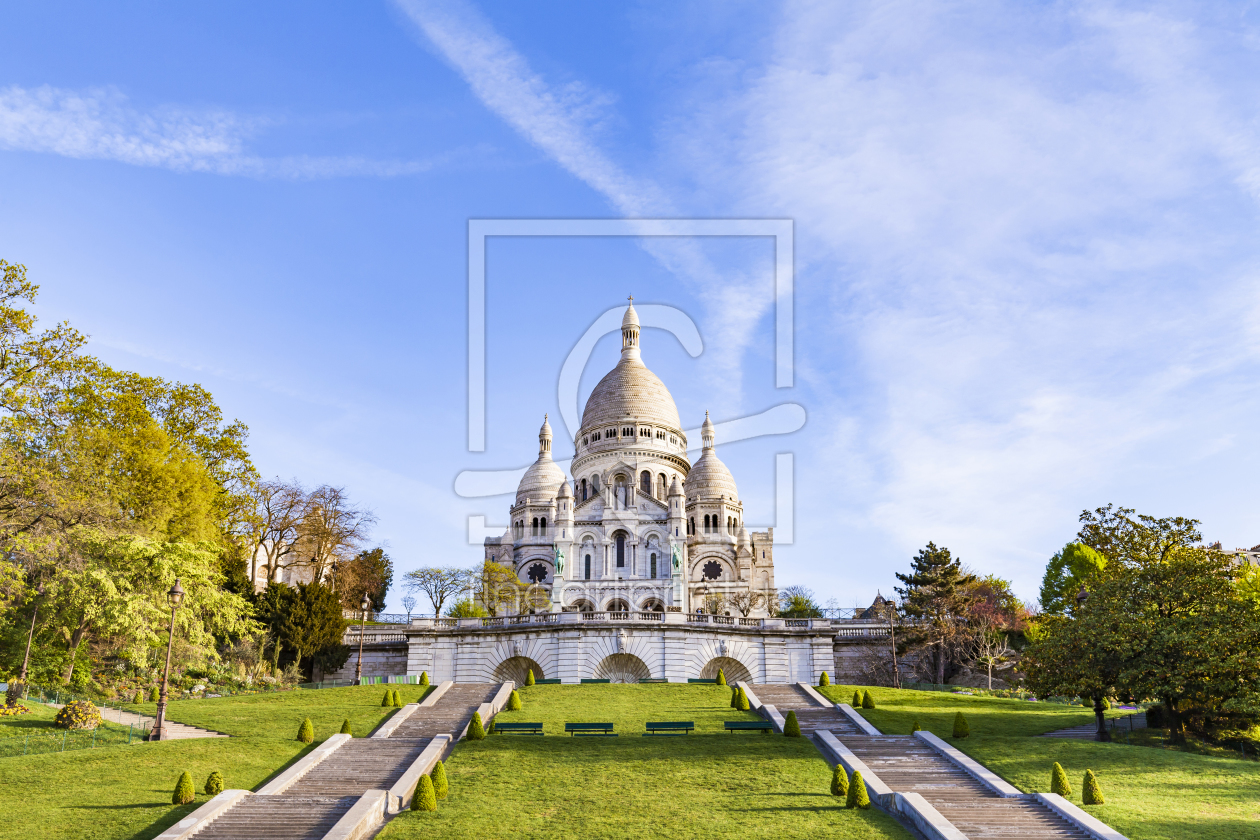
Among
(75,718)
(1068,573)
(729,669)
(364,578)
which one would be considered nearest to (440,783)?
(75,718)

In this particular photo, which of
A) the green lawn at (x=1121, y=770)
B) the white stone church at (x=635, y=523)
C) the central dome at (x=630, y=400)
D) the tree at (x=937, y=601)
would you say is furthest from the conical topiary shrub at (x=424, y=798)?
the central dome at (x=630, y=400)

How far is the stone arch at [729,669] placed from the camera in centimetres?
4606

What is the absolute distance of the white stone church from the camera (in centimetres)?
7688

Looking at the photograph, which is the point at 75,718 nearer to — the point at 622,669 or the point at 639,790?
the point at 639,790

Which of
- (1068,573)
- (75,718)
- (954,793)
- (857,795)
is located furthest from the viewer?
(1068,573)

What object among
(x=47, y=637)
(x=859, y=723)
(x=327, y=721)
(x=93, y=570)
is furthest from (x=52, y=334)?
(x=859, y=723)

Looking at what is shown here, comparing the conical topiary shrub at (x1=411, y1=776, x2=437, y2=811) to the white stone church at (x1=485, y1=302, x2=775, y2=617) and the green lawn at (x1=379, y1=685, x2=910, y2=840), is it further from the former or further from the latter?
the white stone church at (x1=485, y1=302, x2=775, y2=617)

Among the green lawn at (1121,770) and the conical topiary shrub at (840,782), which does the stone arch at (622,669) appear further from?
the conical topiary shrub at (840,782)

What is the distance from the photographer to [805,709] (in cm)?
3488

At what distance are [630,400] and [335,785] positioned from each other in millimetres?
70181

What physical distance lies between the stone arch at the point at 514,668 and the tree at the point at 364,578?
13567 millimetres

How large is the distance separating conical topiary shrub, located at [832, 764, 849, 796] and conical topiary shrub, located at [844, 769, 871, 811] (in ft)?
0.85

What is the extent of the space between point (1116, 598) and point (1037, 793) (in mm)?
11561

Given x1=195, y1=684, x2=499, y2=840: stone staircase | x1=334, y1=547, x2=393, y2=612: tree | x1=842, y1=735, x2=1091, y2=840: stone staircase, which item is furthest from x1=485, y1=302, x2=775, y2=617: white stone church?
x1=842, y1=735, x2=1091, y2=840: stone staircase
